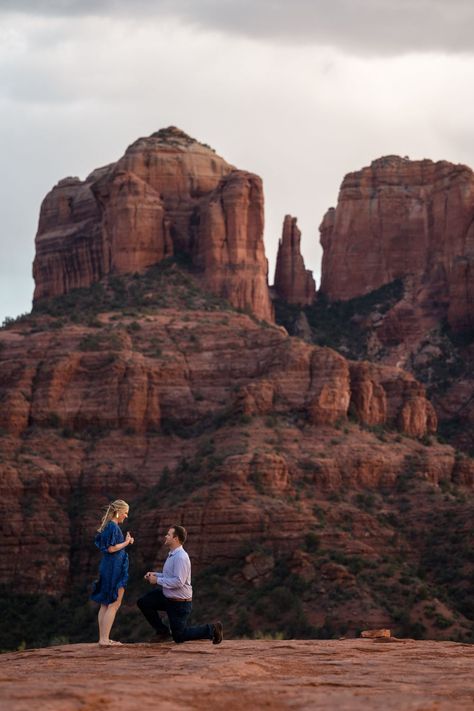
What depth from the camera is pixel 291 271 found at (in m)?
137

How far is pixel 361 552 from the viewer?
3179 inches

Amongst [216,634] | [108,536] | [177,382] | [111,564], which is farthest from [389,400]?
[216,634]

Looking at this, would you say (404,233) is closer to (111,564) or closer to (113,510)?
(111,564)

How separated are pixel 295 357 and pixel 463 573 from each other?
1935 cm

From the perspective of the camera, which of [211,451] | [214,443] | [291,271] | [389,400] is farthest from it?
[291,271]

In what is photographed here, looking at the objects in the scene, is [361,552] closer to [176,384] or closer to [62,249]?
[176,384]

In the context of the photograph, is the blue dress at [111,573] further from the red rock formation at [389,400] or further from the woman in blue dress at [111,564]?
the red rock formation at [389,400]

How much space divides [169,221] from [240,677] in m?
94.1

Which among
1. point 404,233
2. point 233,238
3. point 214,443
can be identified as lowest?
point 214,443

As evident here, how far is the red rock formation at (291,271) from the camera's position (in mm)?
136250

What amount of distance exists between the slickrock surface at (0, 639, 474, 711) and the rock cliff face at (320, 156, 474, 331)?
105649mm

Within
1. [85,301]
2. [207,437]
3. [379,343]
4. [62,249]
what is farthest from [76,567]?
[379,343]

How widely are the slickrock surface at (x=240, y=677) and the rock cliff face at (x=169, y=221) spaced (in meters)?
85.9

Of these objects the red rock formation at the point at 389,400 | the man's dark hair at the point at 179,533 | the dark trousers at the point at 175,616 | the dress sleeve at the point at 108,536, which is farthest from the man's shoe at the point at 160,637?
the red rock formation at the point at 389,400
